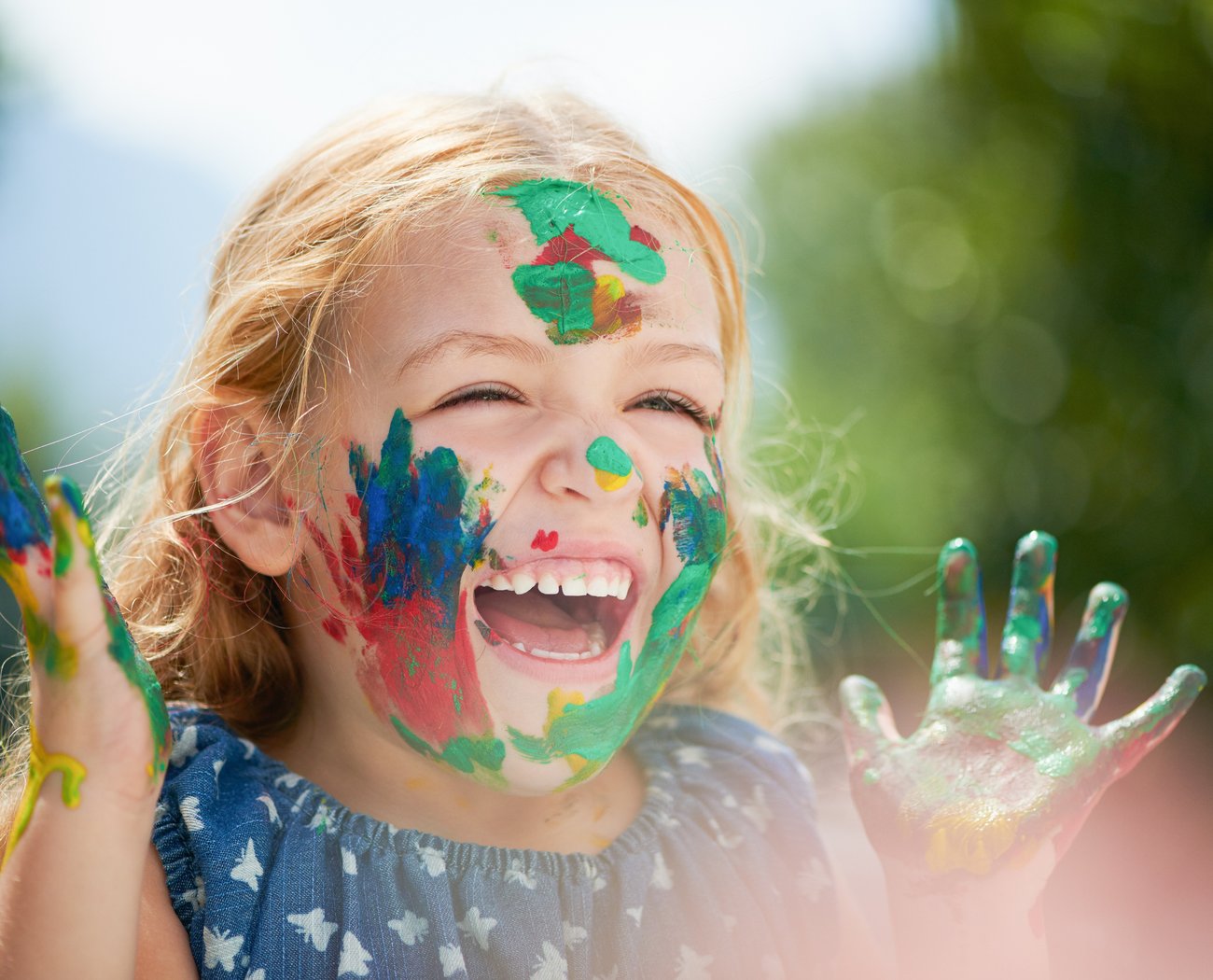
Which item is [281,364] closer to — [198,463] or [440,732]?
[198,463]

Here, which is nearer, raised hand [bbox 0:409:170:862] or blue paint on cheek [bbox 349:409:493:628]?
raised hand [bbox 0:409:170:862]

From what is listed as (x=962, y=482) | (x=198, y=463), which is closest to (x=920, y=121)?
(x=962, y=482)

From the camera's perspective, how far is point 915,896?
1.77m

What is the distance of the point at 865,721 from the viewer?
6.21 ft

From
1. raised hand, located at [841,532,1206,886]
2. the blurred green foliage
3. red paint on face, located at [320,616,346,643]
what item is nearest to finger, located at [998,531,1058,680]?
raised hand, located at [841,532,1206,886]

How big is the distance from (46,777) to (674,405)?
974 mm

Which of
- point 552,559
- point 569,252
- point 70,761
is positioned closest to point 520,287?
point 569,252

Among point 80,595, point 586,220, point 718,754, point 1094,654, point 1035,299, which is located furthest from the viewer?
point 1035,299

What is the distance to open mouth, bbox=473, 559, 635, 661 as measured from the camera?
1559 millimetres

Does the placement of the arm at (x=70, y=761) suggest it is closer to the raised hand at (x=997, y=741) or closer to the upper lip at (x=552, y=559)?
the upper lip at (x=552, y=559)

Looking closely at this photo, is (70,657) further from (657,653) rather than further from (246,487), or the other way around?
(657,653)

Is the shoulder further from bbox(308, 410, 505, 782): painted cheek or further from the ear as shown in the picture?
the ear

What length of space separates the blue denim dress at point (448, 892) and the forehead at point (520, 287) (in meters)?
0.69

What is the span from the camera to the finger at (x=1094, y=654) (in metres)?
1.85
